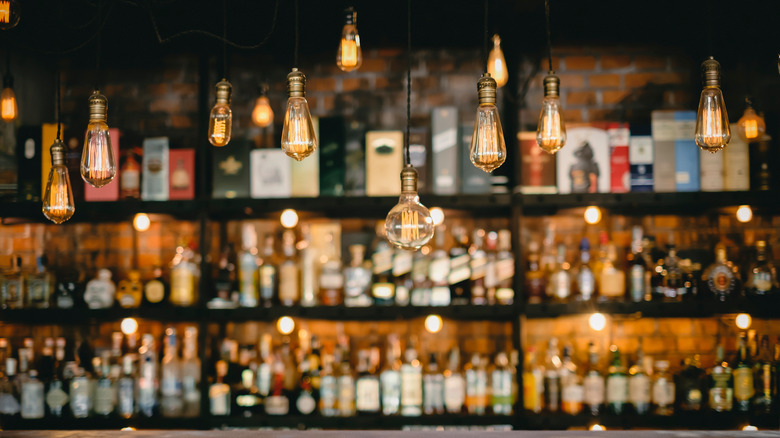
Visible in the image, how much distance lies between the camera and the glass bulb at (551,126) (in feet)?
4.93

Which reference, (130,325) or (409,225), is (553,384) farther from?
(130,325)

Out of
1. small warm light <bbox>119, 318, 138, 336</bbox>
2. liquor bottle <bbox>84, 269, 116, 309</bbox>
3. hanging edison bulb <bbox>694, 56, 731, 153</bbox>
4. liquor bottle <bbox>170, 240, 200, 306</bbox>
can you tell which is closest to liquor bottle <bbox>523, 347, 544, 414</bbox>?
hanging edison bulb <bbox>694, 56, 731, 153</bbox>

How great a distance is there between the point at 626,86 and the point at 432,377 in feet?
5.44

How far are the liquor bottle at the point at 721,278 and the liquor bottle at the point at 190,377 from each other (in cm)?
225

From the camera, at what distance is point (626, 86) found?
291 centimetres

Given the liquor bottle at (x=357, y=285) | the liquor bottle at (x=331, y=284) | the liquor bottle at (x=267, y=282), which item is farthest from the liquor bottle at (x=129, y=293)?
the liquor bottle at (x=357, y=285)

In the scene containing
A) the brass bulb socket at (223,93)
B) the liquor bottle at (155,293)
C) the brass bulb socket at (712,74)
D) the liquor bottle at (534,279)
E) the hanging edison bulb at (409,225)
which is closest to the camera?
the hanging edison bulb at (409,225)

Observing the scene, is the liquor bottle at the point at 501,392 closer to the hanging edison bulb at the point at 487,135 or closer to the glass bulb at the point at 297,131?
the hanging edison bulb at the point at 487,135

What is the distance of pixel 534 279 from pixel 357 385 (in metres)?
0.88

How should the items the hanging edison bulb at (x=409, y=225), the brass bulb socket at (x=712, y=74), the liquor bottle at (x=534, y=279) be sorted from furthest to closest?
the liquor bottle at (x=534, y=279) → the brass bulb socket at (x=712, y=74) → the hanging edison bulb at (x=409, y=225)

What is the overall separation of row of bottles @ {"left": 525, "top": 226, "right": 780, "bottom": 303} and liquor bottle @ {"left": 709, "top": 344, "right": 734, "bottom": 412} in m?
0.31

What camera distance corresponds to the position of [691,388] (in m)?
2.53

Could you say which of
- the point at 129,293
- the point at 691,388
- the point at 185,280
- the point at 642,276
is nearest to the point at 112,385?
the point at 129,293

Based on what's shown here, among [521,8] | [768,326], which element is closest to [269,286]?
[521,8]
